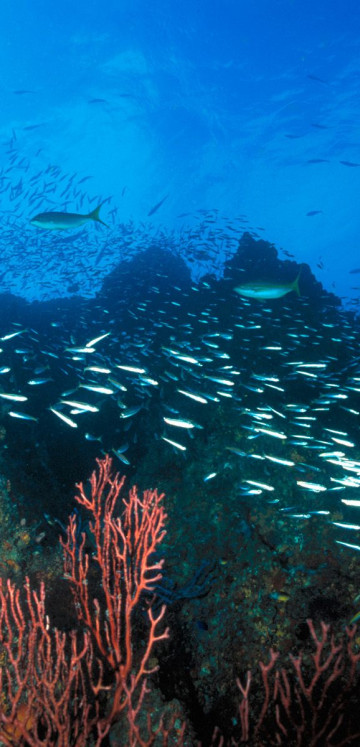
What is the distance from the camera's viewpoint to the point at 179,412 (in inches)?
337

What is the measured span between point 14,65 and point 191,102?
45.8ft

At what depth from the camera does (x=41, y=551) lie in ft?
19.7

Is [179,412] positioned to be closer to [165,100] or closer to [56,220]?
[56,220]

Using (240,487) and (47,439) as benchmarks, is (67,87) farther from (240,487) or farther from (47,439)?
(240,487)

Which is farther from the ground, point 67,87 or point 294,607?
point 67,87

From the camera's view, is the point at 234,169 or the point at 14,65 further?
the point at 234,169

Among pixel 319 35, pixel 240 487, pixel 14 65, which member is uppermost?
pixel 319 35

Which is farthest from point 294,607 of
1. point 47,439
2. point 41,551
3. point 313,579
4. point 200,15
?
point 200,15

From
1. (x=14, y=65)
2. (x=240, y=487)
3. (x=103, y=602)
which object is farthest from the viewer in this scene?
(x=14, y=65)

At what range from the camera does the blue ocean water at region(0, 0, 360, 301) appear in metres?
20.8

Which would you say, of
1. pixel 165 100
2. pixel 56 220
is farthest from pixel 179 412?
pixel 165 100

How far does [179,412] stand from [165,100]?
1270 inches

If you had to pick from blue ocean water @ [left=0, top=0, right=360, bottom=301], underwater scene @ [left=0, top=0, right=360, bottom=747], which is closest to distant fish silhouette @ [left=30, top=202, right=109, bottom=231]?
underwater scene @ [left=0, top=0, right=360, bottom=747]

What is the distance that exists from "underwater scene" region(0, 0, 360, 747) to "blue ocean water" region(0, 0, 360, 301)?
182 mm
